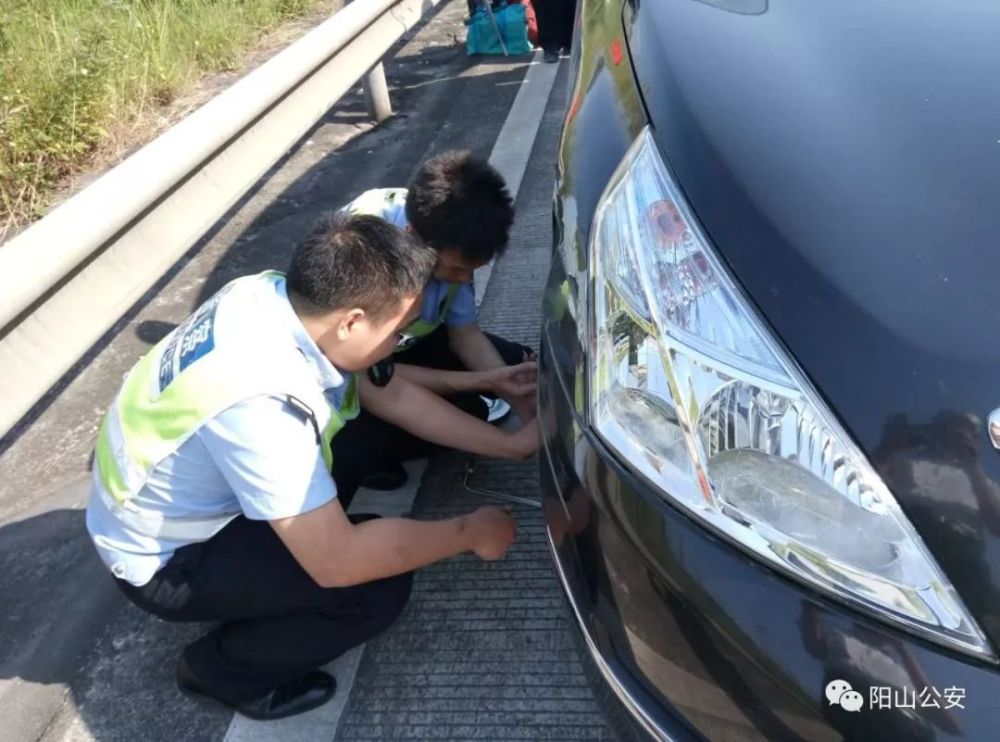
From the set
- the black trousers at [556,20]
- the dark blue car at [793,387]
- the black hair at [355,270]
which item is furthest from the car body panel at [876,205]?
the black trousers at [556,20]

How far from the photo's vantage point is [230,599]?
195 centimetres

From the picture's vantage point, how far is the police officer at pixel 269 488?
5.63ft

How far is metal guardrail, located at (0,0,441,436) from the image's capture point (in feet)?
6.59

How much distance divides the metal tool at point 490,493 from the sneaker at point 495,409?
20 cm

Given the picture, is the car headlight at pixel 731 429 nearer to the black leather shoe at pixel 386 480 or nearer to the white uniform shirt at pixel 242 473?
the white uniform shirt at pixel 242 473

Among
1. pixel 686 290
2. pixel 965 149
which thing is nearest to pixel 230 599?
pixel 686 290

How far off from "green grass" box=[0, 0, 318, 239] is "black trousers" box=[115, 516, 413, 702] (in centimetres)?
244

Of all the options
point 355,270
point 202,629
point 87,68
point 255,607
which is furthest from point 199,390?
point 87,68

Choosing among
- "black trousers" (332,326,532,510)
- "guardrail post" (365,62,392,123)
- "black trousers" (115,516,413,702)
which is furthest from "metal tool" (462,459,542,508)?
"guardrail post" (365,62,392,123)

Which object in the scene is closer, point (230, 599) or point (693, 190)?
point (693, 190)

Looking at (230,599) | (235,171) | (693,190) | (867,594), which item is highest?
(693,190)

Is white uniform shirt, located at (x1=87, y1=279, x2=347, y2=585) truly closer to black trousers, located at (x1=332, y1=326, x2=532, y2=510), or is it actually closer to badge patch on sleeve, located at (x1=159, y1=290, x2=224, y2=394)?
badge patch on sleeve, located at (x1=159, y1=290, x2=224, y2=394)

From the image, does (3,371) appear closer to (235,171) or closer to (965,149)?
(235,171)

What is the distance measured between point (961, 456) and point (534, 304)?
88.5 inches
